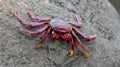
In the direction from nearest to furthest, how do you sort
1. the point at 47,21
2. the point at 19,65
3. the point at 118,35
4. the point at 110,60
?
the point at 19,65 < the point at 47,21 < the point at 110,60 < the point at 118,35

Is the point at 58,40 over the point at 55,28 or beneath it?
beneath

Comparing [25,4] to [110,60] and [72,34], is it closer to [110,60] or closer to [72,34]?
[72,34]

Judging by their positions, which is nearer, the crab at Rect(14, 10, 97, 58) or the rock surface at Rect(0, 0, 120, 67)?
the rock surface at Rect(0, 0, 120, 67)

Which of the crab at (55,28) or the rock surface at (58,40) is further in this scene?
the crab at (55,28)

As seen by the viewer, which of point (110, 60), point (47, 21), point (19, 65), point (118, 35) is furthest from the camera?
Answer: point (118, 35)

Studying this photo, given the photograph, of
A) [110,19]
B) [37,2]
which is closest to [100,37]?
[110,19]

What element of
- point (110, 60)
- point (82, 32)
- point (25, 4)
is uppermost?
point (25, 4)

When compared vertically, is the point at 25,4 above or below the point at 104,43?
above

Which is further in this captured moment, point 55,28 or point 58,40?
point 58,40
